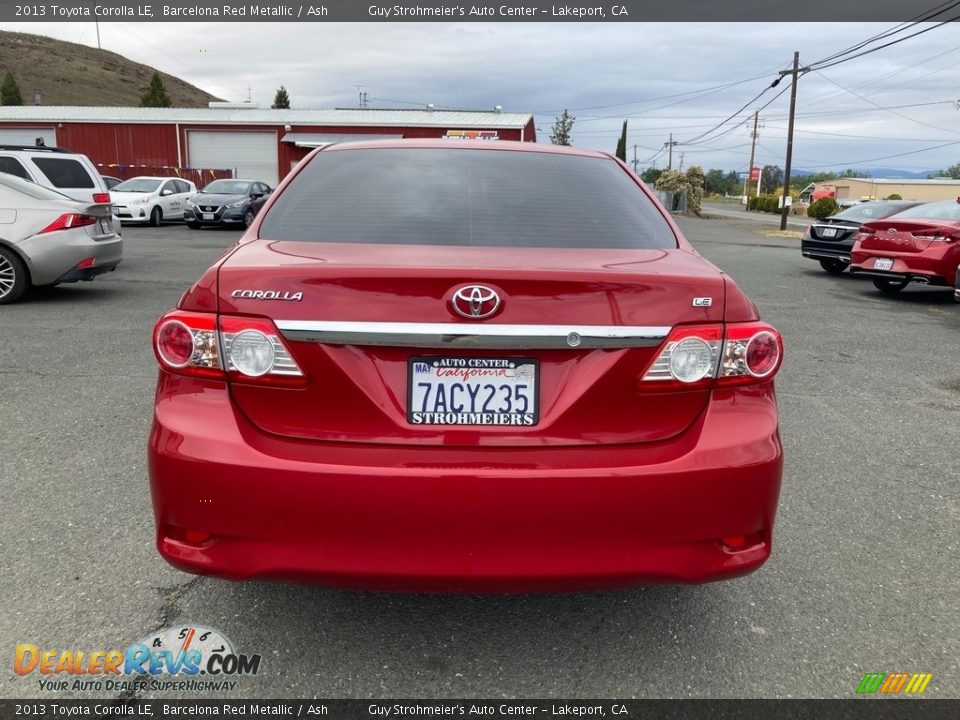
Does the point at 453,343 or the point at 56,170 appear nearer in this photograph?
the point at 453,343

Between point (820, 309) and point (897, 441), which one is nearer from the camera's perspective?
point (897, 441)

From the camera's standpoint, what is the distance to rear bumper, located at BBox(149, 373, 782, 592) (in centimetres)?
209

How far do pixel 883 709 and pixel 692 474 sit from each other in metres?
0.97

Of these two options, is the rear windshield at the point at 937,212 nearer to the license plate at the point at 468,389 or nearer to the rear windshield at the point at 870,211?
the rear windshield at the point at 870,211

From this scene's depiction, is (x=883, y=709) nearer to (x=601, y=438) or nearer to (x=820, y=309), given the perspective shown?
(x=601, y=438)

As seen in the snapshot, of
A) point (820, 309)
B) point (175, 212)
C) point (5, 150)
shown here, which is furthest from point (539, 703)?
point (175, 212)

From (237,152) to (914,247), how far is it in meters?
35.0

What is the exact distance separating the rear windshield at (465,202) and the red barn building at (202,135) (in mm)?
36300

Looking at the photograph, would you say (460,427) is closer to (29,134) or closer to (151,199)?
(151,199)

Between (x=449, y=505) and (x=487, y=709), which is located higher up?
(x=449, y=505)

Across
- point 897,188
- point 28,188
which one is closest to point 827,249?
point 28,188

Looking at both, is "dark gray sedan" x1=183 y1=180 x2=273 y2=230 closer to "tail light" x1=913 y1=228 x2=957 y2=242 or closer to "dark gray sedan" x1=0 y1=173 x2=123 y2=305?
"dark gray sedan" x1=0 y1=173 x2=123 y2=305

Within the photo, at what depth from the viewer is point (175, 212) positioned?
75.8ft

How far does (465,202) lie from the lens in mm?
2795
